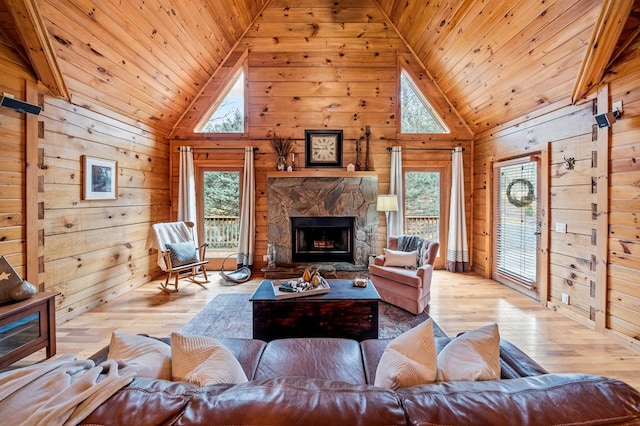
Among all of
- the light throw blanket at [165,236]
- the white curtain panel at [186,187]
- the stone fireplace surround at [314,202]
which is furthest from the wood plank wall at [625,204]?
the white curtain panel at [186,187]

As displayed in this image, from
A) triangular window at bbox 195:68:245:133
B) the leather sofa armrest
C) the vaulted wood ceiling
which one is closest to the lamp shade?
the leather sofa armrest

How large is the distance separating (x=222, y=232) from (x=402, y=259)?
343cm

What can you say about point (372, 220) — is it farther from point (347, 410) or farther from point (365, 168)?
point (347, 410)

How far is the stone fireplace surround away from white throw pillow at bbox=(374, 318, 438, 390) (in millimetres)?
3913

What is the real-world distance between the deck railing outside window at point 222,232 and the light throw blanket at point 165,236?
0.67m

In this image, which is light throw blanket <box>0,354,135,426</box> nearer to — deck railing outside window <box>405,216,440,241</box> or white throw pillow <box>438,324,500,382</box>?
white throw pillow <box>438,324,500,382</box>

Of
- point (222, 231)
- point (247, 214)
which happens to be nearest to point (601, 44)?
point (247, 214)

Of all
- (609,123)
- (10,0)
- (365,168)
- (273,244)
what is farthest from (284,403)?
(365,168)

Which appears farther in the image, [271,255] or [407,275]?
[271,255]

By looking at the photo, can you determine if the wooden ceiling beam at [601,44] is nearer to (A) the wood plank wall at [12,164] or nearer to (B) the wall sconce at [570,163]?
(B) the wall sconce at [570,163]

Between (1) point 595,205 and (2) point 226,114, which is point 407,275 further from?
(2) point 226,114

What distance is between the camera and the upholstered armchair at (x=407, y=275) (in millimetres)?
3467

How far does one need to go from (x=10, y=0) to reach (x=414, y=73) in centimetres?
529

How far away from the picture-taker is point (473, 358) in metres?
1.11
